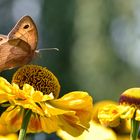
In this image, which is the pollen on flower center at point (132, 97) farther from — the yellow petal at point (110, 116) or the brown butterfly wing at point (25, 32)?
the brown butterfly wing at point (25, 32)

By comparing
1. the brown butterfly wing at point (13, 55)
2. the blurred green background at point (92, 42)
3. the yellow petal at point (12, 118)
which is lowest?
the blurred green background at point (92, 42)

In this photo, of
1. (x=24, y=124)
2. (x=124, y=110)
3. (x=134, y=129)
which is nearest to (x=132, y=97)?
(x=124, y=110)

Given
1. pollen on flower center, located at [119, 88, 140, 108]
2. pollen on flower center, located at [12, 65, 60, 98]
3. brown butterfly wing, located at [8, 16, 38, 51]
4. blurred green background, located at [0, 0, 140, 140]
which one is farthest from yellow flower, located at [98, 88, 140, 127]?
blurred green background, located at [0, 0, 140, 140]

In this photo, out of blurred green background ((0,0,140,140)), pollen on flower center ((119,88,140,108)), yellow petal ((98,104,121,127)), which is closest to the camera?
yellow petal ((98,104,121,127))

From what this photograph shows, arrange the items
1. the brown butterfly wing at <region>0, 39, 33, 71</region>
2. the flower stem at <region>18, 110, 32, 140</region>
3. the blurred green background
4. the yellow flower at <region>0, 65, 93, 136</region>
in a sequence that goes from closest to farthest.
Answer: the flower stem at <region>18, 110, 32, 140</region> → the yellow flower at <region>0, 65, 93, 136</region> → the brown butterfly wing at <region>0, 39, 33, 71</region> → the blurred green background

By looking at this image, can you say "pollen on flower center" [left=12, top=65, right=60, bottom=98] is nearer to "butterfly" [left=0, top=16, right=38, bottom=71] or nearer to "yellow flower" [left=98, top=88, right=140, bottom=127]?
"butterfly" [left=0, top=16, right=38, bottom=71]

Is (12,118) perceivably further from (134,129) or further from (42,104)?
(134,129)

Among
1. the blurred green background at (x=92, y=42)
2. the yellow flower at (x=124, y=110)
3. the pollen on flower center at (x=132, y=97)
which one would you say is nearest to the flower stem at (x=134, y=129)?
the yellow flower at (x=124, y=110)
